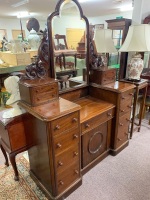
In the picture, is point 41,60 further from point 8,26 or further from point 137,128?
point 8,26

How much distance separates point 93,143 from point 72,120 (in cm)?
58

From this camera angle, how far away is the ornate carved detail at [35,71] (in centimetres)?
138

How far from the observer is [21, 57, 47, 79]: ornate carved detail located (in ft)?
4.51

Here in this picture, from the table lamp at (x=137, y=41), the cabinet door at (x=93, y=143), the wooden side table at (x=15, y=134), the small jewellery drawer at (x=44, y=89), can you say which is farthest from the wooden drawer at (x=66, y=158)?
the table lamp at (x=137, y=41)

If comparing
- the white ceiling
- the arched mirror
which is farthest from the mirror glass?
the white ceiling

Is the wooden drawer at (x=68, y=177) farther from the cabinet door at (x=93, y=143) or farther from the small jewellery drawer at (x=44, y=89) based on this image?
the small jewellery drawer at (x=44, y=89)

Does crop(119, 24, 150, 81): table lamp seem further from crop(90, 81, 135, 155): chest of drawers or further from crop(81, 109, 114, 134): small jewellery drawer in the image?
crop(81, 109, 114, 134): small jewellery drawer

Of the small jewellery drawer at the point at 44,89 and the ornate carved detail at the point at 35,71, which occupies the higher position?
the ornate carved detail at the point at 35,71

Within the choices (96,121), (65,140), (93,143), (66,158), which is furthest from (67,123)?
(93,143)

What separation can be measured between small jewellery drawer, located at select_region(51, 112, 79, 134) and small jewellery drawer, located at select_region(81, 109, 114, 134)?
A: 0.62ft

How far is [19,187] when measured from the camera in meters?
1.59

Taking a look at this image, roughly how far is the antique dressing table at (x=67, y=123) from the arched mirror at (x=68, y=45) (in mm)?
14

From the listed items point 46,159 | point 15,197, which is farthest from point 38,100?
point 15,197

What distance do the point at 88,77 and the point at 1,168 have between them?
1.50 m
